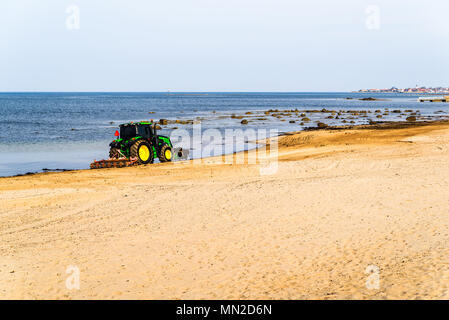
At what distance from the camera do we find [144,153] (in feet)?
70.9

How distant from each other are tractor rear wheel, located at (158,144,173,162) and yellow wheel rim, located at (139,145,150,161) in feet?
2.50

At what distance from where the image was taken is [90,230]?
11.0 metres

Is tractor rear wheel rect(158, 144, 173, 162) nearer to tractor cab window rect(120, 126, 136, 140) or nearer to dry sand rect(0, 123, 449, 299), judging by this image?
tractor cab window rect(120, 126, 136, 140)

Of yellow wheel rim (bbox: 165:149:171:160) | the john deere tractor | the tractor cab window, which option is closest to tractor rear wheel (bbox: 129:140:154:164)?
the john deere tractor

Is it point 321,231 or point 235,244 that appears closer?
point 235,244

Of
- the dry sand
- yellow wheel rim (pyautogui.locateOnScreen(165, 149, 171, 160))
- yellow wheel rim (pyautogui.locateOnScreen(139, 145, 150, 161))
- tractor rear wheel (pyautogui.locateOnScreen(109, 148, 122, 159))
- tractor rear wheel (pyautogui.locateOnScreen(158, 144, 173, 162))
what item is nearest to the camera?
the dry sand

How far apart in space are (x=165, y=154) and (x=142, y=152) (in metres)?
1.36

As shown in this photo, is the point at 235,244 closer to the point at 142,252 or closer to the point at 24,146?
the point at 142,252

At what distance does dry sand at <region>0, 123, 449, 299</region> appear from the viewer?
7.56m

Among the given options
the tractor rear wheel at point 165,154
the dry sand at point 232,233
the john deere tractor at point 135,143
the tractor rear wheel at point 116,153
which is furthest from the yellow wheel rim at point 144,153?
the dry sand at point 232,233

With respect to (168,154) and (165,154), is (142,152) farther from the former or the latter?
(168,154)

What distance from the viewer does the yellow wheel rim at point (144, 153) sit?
2148 cm
